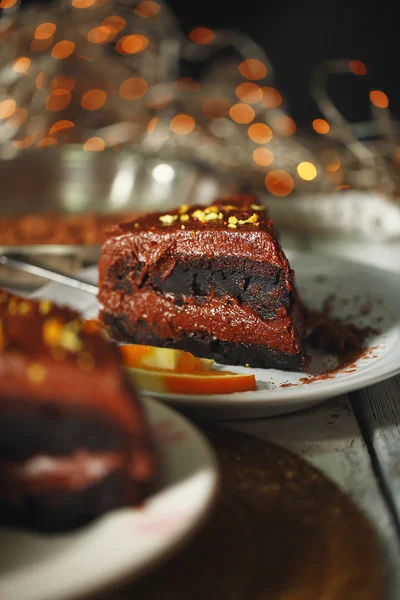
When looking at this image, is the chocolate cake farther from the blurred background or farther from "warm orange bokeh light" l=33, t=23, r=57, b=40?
"warm orange bokeh light" l=33, t=23, r=57, b=40

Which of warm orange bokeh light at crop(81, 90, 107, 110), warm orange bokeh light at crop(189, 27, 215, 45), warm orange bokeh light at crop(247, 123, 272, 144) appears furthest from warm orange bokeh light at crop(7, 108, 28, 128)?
warm orange bokeh light at crop(247, 123, 272, 144)

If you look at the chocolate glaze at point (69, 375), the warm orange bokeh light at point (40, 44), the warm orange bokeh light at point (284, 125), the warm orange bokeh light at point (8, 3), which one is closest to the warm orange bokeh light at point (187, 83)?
the warm orange bokeh light at point (284, 125)

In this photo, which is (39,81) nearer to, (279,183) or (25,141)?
(25,141)

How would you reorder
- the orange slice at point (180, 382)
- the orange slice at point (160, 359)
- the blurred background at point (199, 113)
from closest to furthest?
1. the orange slice at point (180, 382)
2. the orange slice at point (160, 359)
3. the blurred background at point (199, 113)

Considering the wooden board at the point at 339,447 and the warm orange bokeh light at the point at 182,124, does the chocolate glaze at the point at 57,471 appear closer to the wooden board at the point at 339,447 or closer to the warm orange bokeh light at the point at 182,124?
the wooden board at the point at 339,447

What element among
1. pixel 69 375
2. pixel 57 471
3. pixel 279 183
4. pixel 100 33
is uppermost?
pixel 69 375

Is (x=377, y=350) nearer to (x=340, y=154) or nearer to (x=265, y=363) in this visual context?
(x=265, y=363)

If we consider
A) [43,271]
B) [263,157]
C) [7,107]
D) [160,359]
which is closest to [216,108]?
[263,157]

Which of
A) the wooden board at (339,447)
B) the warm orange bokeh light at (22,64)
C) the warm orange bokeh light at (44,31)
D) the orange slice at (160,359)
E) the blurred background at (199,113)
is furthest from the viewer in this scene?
the warm orange bokeh light at (44,31)
